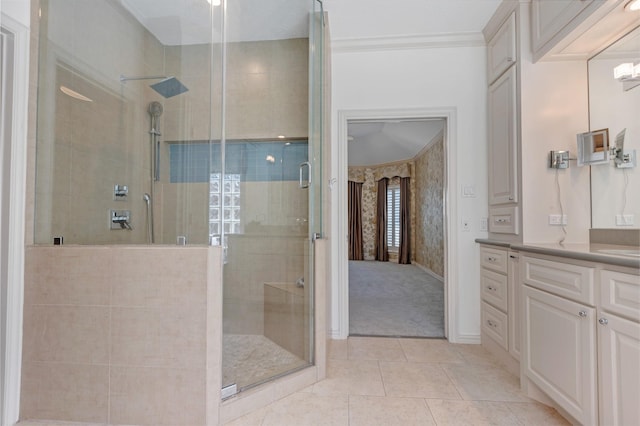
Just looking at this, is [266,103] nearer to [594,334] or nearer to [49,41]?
[49,41]

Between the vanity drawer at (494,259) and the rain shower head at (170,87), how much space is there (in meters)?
2.80

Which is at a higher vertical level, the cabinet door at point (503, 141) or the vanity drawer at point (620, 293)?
the cabinet door at point (503, 141)

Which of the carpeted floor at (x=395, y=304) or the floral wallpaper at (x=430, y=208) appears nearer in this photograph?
the carpeted floor at (x=395, y=304)

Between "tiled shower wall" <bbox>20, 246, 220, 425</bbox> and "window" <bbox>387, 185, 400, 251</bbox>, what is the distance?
20.7ft

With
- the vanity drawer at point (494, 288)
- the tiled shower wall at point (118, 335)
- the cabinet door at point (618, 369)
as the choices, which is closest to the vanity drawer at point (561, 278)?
the cabinet door at point (618, 369)

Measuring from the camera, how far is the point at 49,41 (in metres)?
1.67

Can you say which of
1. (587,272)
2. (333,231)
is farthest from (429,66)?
(587,272)

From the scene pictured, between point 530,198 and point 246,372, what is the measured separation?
2.22 metres

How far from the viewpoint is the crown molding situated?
2604mm

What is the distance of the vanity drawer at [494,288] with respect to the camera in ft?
7.06

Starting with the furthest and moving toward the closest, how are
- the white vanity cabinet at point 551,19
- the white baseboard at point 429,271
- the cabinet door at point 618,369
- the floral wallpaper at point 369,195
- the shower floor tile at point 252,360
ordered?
the floral wallpaper at point 369,195, the white baseboard at point 429,271, the white vanity cabinet at point 551,19, the shower floor tile at point 252,360, the cabinet door at point 618,369

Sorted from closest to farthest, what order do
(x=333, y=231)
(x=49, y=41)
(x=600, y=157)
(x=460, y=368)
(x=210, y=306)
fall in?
(x=210, y=306)
(x=49, y=41)
(x=600, y=157)
(x=460, y=368)
(x=333, y=231)

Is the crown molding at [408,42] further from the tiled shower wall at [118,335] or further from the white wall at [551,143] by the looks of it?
the tiled shower wall at [118,335]

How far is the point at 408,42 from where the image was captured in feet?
8.72
